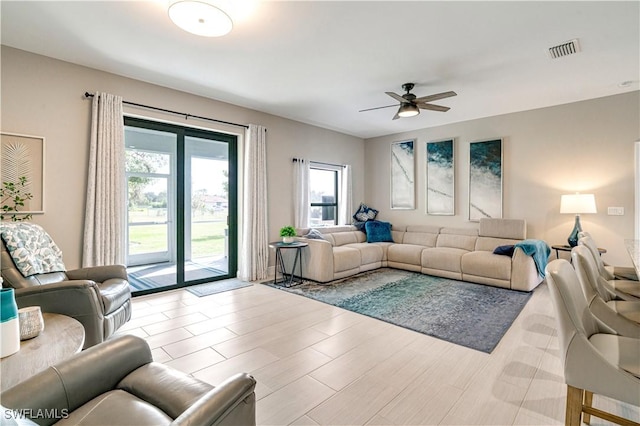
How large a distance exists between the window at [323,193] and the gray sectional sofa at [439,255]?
0.63m

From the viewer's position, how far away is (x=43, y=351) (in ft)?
4.44

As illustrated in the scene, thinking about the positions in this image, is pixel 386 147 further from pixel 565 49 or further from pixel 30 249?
pixel 30 249

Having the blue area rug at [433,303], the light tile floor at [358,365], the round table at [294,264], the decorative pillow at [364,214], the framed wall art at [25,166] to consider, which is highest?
the framed wall art at [25,166]

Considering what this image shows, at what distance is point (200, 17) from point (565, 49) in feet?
11.4

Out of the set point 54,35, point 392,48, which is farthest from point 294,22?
point 54,35

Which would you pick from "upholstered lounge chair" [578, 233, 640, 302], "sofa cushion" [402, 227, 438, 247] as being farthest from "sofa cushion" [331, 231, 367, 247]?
"upholstered lounge chair" [578, 233, 640, 302]

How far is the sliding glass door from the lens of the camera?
4340 millimetres

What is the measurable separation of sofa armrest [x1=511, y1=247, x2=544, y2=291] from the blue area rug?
136 millimetres

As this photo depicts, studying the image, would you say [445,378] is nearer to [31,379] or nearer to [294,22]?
[31,379]

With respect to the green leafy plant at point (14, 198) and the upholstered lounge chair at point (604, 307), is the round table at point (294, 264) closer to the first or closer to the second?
the green leafy plant at point (14, 198)

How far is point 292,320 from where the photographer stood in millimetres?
3309

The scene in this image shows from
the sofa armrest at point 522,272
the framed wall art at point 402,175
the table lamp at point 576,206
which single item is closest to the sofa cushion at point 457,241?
the sofa armrest at point 522,272

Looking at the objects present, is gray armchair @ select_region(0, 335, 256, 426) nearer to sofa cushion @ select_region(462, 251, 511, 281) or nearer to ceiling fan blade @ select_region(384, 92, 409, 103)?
ceiling fan blade @ select_region(384, 92, 409, 103)

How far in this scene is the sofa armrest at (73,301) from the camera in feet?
7.07
